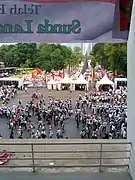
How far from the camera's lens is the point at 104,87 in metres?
24.9

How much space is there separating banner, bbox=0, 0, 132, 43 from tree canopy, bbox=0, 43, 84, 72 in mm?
27543

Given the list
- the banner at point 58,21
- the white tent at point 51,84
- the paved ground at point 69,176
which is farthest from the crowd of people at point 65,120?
the white tent at point 51,84

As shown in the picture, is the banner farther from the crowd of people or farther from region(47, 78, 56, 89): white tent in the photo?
region(47, 78, 56, 89): white tent

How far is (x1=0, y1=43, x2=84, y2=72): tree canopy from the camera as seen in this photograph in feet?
113

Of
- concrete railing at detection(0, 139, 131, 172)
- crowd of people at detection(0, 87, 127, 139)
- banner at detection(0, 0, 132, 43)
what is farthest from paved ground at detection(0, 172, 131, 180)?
crowd of people at detection(0, 87, 127, 139)

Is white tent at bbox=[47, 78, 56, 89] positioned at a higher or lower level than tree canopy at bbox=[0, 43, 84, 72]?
lower

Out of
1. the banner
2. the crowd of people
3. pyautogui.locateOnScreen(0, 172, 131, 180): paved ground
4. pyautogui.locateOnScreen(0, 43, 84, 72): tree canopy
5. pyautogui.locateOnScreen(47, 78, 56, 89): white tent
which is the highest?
pyautogui.locateOnScreen(0, 43, 84, 72): tree canopy

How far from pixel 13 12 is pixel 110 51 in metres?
22.5

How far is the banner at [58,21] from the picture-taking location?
3096 mm

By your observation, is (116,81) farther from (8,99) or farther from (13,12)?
(13,12)

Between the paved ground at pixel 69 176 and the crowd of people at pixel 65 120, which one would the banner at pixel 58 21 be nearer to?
the paved ground at pixel 69 176

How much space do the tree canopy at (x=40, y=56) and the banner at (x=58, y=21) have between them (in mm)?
27543

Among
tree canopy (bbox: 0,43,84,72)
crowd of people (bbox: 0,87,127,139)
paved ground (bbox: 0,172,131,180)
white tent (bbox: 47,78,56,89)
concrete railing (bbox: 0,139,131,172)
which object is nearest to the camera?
paved ground (bbox: 0,172,131,180)

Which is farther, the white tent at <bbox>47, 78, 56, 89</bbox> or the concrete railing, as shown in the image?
the white tent at <bbox>47, 78, 56, 89</bbox>
